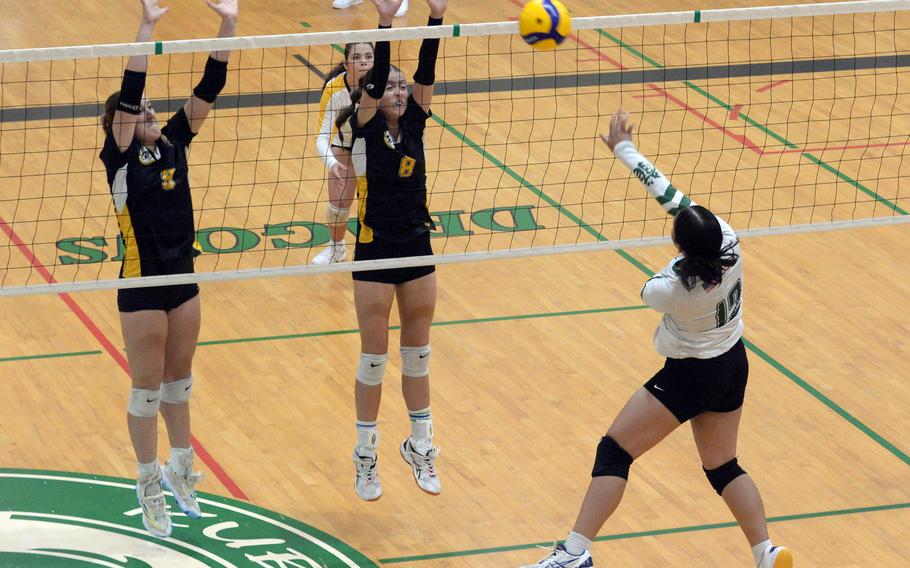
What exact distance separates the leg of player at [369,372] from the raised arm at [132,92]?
1412mm

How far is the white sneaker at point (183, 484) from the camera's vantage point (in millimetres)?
7621

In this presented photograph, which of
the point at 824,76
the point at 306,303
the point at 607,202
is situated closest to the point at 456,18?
the point at 824,76

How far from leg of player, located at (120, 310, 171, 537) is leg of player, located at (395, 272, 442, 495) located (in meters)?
1.26

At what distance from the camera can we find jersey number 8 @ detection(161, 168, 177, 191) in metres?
7.02

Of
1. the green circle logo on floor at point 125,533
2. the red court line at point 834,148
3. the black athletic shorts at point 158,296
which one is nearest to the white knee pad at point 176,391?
the black athletic shorts at point 158,296

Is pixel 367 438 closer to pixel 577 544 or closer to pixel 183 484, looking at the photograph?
pixel 183 484

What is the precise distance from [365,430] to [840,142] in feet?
23.8

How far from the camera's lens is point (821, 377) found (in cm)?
961

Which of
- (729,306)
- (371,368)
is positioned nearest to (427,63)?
(371,368)

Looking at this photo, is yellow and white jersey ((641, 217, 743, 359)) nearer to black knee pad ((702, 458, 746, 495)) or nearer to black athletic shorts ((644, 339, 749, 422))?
black athletic shorts ((644, 339, 749, 422))

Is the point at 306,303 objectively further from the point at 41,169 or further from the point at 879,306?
the point at 879,306

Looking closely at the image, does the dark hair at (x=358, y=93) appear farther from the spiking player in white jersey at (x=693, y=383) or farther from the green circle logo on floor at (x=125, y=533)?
the green circle logo on floor at (x=125, y=533)

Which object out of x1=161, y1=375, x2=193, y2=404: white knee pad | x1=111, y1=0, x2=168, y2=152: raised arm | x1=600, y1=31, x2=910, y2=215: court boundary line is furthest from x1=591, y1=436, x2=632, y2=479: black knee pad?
x1=600, y1=31, x2=910, y2=215: court boundary line

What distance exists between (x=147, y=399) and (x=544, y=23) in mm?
2665
